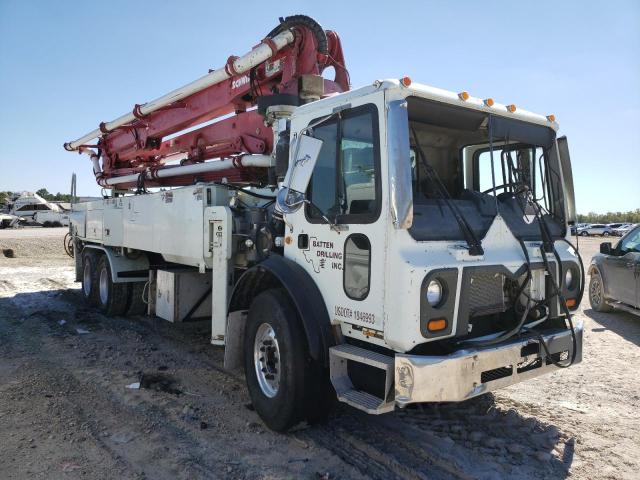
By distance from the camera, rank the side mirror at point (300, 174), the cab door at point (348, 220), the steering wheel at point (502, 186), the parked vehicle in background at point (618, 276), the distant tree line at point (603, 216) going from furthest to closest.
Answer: the distant tree line at point (603, 216), the parked vehicle in background at point (618, 276), the steering wheel at point (502, 186), the side mirror at point (300, 174), the cab door at point (348, 220)

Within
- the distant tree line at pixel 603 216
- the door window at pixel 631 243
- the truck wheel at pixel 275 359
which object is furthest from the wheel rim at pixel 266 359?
the distant tree line at pixel 603 216

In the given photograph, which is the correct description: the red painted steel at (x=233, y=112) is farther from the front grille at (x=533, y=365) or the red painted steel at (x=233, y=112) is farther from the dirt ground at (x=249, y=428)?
the front grille at (x=533, y=365)

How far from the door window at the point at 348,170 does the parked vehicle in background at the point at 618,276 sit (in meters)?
6.08

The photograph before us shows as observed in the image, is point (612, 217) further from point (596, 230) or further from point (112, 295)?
point (112, 295)

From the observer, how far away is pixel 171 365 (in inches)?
231

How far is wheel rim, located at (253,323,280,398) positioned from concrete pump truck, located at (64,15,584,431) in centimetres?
2

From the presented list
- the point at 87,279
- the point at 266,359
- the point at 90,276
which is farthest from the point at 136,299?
the point at 266,359

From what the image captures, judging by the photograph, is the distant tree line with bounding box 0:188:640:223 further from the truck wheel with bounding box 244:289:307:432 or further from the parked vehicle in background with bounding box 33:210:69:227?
the truck wheel with bounding box 244:289:307:432

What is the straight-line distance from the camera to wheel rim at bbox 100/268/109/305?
8.47 metres

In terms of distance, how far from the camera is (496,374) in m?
3.51

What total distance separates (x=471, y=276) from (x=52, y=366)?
4.87 metres

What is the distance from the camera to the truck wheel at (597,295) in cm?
Result: 880

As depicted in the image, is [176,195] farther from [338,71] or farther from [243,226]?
[338,71]

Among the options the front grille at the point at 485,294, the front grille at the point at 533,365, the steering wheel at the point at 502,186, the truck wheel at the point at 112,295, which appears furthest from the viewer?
the truck wheel at the point at 112,295
